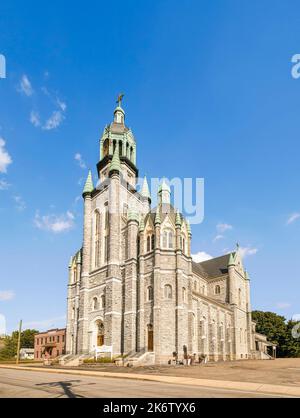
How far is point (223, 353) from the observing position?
49.4 m

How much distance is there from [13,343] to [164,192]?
54.6 meters

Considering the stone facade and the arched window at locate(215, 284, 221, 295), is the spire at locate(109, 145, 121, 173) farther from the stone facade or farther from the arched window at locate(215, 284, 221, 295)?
the arched window at locate(215, 284, 221, 295)

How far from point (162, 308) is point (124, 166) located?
2341 cm

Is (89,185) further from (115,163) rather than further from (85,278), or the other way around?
(85,278)

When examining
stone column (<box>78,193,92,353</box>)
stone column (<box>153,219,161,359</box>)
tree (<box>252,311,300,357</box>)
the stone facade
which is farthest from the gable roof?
tree (<box>252,311,300,357</box>)

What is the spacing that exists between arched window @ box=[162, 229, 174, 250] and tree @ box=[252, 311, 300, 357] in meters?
53.6

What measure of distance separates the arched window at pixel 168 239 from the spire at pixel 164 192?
1479cm

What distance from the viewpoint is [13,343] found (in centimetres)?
8275

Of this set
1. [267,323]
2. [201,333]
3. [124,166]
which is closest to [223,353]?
[201,333]

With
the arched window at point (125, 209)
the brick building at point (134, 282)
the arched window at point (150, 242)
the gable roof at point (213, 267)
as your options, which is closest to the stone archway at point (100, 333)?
the brick building at point (134, 282)

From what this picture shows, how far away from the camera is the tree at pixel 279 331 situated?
78.8 meters

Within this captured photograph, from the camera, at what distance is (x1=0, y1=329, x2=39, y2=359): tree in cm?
7912

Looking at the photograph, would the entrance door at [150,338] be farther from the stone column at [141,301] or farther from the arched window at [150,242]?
the arched window at [150,242]

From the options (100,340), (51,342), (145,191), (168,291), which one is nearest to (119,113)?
(145,191)
